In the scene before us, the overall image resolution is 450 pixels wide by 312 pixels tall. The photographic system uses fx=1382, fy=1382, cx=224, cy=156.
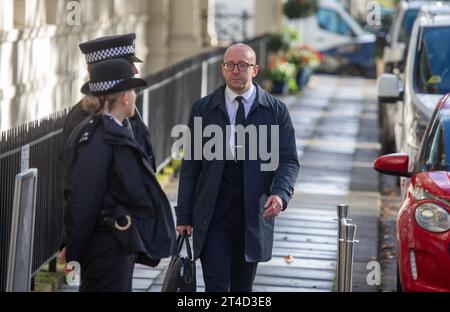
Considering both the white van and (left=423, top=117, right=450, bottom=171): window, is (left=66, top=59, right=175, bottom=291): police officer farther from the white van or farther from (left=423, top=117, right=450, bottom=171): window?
the white van

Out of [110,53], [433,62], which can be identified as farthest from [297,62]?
[110,53]

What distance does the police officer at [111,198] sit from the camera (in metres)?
7.00

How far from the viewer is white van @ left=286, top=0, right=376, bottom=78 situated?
36500mm

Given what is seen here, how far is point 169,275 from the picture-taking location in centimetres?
760

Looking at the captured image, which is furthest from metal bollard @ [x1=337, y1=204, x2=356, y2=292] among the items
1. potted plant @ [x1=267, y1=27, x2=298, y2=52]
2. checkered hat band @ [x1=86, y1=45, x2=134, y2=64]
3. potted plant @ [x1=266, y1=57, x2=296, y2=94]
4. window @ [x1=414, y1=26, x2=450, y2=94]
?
potted plant @ [x1=267, y1=27, x2=298, y2=52]

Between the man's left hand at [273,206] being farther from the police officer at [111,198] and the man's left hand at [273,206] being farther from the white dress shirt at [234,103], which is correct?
the police officer at [111,198]

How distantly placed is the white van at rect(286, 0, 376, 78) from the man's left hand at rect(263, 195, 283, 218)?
28.2 metres

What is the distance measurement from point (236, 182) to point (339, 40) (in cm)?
2934

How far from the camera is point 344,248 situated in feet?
27.4

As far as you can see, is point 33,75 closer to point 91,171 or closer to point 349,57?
point 91,171

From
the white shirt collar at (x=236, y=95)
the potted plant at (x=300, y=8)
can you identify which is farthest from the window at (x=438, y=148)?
the potted plant at (x=300, y=8)

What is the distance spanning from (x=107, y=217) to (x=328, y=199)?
28.2ft

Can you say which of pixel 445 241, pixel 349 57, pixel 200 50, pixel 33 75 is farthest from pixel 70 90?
pixel 349 57

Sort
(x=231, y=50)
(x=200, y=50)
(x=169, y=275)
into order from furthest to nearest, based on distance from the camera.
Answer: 1. (x=200, y=50)
2. (x=231, y=50)
3. (x=169, y=275)
